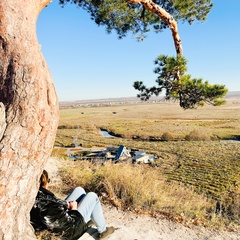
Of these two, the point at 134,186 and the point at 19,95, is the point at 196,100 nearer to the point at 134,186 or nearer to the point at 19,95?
the point at 134,186

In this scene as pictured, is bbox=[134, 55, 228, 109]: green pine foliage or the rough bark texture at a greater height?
the rough bark texture

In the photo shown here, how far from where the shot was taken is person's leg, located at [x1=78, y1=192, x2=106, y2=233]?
4008 millimetres

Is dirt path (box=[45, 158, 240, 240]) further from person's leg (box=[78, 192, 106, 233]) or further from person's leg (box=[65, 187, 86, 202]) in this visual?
person's leg (box=[65, 187, 86, 202])

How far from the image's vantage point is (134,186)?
19.9 ft

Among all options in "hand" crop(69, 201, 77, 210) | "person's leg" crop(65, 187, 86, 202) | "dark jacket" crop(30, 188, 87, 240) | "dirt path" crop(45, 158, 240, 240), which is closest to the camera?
"dark jacket" crop(30, 188, 87, 240)

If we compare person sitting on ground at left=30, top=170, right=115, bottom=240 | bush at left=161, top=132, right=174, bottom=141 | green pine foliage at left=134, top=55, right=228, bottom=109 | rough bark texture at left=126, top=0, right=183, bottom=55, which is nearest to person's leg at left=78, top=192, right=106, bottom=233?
person sitting on ground at left=30, top=170, right=115, bottom=240

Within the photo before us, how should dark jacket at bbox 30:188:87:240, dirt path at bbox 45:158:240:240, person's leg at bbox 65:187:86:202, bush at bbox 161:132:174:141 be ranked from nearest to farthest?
1. dark jacket at bbox 30:188:87:240
2. person's leg at bbox 65:187:86:202
3. dirt path at bbox 45:158:240:240
4. bush at bbox 161:132:174:141

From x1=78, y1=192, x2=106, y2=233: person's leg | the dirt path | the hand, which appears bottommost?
the dirt path

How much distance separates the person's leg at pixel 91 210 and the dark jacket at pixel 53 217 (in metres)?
0.32

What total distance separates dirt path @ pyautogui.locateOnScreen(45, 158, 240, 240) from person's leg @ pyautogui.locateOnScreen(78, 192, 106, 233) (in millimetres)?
314

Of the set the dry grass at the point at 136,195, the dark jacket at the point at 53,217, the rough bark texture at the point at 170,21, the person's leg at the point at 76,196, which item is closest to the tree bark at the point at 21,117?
the dark jacket at the point at 53,217

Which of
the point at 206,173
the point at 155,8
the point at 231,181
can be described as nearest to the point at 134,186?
the point at 155,8

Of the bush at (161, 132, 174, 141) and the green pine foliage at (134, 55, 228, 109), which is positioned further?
the bush at (161, 132, 174, 141)

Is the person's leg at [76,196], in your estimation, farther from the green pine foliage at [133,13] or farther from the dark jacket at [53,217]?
the green pine foliage at [133,13]
